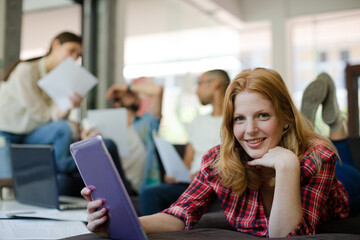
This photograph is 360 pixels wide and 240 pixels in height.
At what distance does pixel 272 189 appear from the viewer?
3.77ft

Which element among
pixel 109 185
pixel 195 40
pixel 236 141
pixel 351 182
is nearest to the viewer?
pixel 109 185

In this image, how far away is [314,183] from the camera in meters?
1.08

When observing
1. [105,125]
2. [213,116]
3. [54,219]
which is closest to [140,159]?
[105,125]

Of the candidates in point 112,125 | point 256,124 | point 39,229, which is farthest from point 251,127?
point 112,125

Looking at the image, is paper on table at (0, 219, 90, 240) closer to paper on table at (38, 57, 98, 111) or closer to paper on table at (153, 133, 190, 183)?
paper on table at (153, 133, 190, 183)

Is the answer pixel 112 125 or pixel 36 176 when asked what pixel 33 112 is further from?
pixel 36 176

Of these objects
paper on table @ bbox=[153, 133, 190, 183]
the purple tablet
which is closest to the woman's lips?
the purple tablet

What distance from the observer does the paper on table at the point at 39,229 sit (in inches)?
38.7

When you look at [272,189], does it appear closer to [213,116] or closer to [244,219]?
[244,219]

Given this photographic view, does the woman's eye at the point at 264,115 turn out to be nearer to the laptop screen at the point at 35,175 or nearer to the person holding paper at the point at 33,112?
the laptop screen at the point at 35,175

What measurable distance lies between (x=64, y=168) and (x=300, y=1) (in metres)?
3.31

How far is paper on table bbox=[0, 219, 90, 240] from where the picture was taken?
0.98 metres

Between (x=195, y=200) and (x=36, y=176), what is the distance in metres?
0.73

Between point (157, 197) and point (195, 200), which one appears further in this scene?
point (157, 197)
